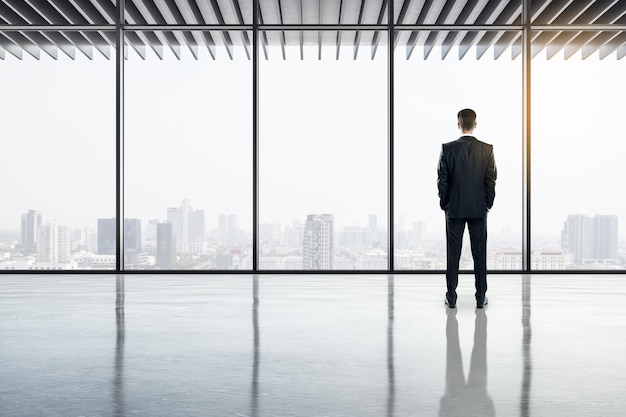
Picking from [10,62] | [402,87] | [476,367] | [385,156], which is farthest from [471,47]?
[476,367]

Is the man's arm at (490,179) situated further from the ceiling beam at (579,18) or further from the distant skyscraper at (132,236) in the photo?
Result: the distant skyscraper at (132,236)

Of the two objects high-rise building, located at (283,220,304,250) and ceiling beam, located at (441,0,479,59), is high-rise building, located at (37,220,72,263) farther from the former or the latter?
ceiling beam, located at (441,0,479,59)

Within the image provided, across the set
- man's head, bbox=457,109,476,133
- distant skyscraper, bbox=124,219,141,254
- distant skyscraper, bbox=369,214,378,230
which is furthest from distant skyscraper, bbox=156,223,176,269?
man's head, bbox=457,109,476,133

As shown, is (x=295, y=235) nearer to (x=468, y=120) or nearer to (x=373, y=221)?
(x=373, y=221)

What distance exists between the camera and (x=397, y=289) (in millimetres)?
6609

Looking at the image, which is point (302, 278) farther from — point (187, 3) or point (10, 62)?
point (10, 62)

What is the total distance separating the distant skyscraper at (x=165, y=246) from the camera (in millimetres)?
8406

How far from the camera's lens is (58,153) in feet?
28.4

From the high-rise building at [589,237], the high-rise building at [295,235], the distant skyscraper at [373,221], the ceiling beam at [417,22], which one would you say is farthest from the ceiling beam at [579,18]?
the high-rise building at [295,235]

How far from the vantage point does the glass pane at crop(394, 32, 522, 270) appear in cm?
845

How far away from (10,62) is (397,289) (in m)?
5.66

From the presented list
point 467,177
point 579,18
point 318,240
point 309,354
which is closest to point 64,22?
point 318,240

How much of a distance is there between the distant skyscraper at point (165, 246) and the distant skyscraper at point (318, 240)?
5.06 feet

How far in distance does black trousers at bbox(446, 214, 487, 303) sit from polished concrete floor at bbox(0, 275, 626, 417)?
19 centimetres
